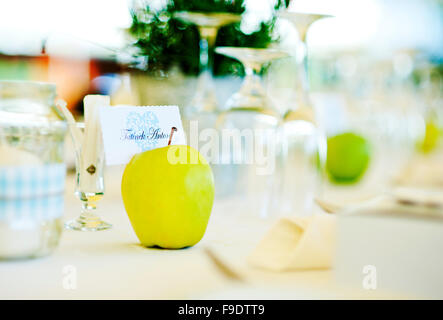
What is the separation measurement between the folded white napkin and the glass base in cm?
22

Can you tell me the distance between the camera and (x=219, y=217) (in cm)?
86

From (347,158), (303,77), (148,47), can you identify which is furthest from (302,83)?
(347,158)

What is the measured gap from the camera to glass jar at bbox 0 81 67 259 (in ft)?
1.81

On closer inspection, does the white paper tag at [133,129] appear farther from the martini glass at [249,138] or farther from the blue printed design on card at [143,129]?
the martini glass at [249,138]

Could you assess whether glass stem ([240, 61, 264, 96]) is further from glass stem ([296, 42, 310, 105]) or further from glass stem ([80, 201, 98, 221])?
glass stem ([80, 201, 98, 221])

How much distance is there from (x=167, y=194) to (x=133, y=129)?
3.1 inches

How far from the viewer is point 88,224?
0.74 meters

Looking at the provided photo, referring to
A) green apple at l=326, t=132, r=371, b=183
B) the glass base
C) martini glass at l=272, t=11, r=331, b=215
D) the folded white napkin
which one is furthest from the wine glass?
green apple at l=326, t=132, r=371, b=183

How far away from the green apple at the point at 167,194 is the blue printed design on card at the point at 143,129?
17mm

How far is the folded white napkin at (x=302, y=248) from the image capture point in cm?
59

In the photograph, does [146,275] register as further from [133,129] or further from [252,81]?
[252,81]

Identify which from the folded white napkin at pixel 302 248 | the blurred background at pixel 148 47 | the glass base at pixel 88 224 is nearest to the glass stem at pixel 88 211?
the glass base at pixel 88 224

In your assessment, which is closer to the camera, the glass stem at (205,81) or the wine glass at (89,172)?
the wine glass at (89,172)

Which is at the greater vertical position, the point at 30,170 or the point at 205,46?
the point at 205,46
